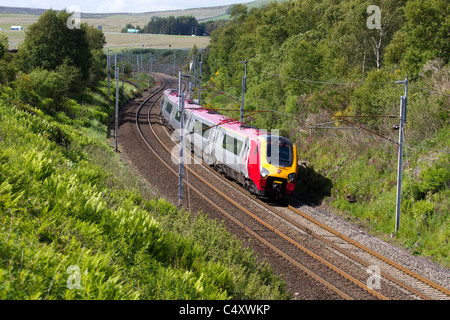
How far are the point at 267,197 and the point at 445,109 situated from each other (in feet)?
30.8

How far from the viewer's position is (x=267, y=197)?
21234mm

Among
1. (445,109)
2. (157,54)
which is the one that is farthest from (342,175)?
(157,54)

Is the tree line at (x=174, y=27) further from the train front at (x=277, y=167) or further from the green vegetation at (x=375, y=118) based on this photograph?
the train front at (x=277, y=167)

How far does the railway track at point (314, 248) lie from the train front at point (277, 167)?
858mm

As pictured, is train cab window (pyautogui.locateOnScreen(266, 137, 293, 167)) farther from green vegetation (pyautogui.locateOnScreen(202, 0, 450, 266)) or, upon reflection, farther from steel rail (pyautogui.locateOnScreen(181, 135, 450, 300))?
steel rail (pyautogui.locateOnScreen(181, 135, 450, 300))

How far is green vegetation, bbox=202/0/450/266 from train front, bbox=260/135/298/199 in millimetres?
1701

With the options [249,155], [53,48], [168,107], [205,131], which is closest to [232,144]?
[249,155]

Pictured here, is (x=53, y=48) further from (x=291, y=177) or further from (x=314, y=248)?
(x=314, y=248)

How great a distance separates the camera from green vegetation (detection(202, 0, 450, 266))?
685 inches

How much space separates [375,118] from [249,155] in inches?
332

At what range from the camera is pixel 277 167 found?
19.4 m

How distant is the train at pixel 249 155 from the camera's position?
19328mm

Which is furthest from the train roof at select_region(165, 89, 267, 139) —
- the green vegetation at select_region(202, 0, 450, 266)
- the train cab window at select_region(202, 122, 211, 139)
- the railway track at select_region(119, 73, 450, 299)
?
the railway track at select_region(119, 73, 450, 299)
